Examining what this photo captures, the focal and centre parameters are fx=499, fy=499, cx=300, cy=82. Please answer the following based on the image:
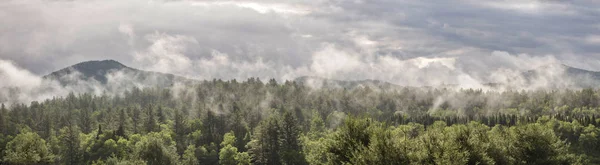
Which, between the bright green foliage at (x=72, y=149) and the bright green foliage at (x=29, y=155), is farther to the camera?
the bright green foliage at (x=72, y=149)

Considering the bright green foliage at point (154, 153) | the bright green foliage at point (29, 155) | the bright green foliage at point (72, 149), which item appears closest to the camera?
the bright green foliage at point (154, 153)

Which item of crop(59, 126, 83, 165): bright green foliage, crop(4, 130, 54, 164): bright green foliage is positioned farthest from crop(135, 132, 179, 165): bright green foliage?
crop(59, 126, 83, 165): bright green foliage

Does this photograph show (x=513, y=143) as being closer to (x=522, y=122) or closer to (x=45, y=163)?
(x=522, y=122)

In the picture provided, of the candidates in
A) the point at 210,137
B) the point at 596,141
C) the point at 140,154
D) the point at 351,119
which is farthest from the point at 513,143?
the point at 596,141

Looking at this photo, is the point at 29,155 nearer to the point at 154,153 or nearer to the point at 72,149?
the point at 154,153

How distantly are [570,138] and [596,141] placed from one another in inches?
680

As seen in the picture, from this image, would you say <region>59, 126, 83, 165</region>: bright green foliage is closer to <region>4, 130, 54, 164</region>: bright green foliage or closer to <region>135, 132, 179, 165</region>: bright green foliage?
<region>4, 130, 54, 164</region>: bright green foliage

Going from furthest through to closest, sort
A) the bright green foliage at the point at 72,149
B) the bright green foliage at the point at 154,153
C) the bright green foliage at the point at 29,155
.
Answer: the bright green foliage at the point at 72,149, the bright green foliage at the point at 29,155, the bright green foliage at the point at 154,153

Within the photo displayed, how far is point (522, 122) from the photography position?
7450 centimetres

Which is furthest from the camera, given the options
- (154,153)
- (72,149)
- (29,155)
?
(72,149)

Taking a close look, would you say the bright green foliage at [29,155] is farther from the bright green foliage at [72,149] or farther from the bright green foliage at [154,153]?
the bright green foliage at [154,153]

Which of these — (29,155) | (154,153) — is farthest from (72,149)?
(154,153)

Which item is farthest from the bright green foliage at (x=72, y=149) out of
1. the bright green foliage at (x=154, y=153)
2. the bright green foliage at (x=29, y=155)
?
the bright green foliage at (x=154, y=153)

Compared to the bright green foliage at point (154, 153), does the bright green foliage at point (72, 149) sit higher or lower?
lower
